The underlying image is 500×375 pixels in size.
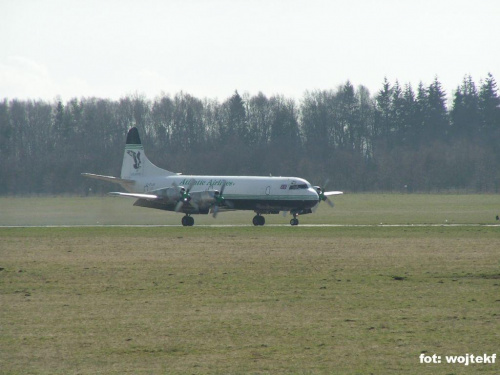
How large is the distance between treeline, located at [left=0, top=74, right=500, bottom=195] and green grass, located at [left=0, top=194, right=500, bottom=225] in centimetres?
2334

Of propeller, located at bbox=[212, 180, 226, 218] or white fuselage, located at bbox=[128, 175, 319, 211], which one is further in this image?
propeller, located at bbox=[212, 180, 226, 218]

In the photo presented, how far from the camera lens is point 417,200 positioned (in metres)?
87.8

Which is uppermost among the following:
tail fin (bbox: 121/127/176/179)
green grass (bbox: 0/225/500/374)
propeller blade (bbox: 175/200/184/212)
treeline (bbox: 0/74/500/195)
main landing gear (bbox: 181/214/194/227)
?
treeline (bbox: 0/74/500/195)

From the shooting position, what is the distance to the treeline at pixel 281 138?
10812 centimetres

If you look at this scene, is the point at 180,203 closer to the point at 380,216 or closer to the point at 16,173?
the point at 380,216

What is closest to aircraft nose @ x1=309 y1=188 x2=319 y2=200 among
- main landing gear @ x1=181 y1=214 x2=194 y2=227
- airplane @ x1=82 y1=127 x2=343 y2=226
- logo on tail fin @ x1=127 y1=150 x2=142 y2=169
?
airplane @ x1=82 y1=127 x2=343 y2=226

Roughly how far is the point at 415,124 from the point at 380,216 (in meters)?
73.8

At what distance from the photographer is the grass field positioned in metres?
13.7

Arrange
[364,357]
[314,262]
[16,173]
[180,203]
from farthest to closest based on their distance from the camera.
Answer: [16,173] → [180,203] → [314,262] → [364,357]

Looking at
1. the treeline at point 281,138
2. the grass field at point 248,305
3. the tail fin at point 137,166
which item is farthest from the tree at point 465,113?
the grass field at point 248,305

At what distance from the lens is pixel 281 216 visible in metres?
69.9

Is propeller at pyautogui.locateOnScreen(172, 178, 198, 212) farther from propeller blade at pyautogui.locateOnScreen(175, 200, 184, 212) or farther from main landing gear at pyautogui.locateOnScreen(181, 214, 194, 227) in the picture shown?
main landing gear at pyautogui.locateOnScreen(181, 214, 194, 227)

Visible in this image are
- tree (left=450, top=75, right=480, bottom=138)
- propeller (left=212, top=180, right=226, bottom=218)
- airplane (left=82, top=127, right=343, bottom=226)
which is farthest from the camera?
tree (left=450, top=75, right=480, bottom=138)

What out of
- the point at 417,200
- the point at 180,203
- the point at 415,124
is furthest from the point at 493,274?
the point at 415,124
